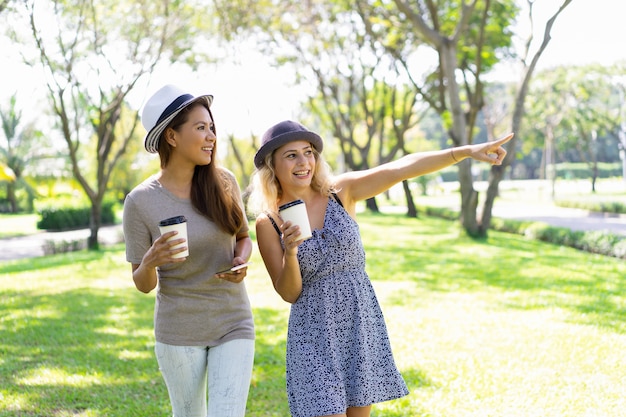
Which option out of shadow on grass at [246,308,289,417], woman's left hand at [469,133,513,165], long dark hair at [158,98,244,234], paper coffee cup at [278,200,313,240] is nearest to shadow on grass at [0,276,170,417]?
shadow on grass at [246,308,289,417]

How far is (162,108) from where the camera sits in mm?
3213

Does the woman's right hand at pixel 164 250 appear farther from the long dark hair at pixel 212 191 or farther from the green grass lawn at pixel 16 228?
the green grass lawn at pixel 16 228

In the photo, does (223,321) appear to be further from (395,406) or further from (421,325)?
(421,325)

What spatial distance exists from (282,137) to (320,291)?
74 cm

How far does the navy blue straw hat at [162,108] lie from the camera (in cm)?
319

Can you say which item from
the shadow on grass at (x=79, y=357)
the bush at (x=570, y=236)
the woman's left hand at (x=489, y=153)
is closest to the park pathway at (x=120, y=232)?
the bush at (x=570, y=236)

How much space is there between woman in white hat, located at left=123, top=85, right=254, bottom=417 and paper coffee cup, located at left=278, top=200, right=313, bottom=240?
35 cm

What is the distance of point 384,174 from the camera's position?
3.59 m

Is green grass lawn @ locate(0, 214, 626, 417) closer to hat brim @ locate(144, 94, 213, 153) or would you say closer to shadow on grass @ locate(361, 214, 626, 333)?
shadow on grass @ locate(361, 214, 626, 333)

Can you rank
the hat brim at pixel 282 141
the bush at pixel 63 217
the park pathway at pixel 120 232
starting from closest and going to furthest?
the hat brim at pixel 282 141 → the park pathway at pixel 120 232 → the bush at pixel 63 217

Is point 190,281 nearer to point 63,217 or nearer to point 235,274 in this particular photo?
point 235,274

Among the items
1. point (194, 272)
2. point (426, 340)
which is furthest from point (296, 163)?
point (426, 340)

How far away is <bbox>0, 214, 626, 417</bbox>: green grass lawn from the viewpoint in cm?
541

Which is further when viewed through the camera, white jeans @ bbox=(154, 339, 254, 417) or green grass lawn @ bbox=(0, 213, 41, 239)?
green grass lawn @ bbox=(0, 213, 41, 239)
